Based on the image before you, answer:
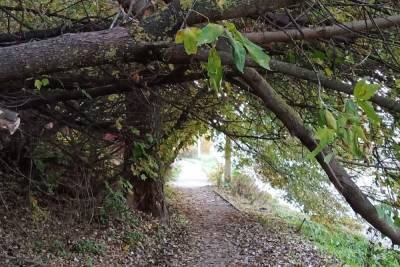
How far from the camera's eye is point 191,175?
81.9 ft

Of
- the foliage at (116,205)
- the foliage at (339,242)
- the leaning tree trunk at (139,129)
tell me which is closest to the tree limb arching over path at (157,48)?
the leaning tree trunk at (139,129)

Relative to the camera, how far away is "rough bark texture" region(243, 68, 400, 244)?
2.81 meters

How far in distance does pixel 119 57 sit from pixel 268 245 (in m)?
7.92

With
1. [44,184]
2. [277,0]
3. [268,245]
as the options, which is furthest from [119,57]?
[268,245]

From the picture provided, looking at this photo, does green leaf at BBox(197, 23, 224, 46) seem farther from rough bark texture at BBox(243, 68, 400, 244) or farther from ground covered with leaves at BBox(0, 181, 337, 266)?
ground covered with leaves at BBox(0, 181, 337, 266)

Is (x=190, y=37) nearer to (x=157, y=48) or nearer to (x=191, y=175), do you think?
(x=157, y=48)

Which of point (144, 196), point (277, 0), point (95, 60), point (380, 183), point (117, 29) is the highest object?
point (277, 0)

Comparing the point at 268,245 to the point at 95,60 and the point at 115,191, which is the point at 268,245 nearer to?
the point at 115,191

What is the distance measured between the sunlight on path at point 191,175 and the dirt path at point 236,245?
6969 mm

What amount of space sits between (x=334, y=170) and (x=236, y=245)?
7087 mm

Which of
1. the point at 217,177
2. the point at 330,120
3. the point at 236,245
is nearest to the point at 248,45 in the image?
the point at 330,120

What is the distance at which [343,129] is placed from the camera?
4.95ft

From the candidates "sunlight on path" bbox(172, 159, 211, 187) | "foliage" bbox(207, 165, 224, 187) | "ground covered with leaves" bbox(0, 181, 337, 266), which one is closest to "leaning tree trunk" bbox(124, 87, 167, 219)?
"ground covered with leaves" bbox(0, 181, 337, 266)

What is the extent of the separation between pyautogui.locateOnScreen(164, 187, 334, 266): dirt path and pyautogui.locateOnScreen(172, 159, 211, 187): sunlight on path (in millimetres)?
6969
